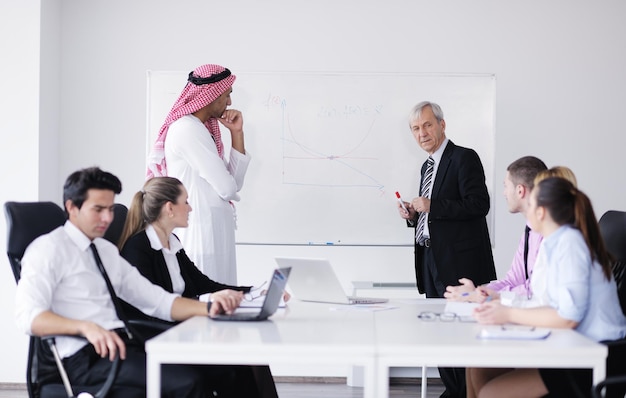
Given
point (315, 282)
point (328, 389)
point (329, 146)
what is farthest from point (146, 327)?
point (329, 146)

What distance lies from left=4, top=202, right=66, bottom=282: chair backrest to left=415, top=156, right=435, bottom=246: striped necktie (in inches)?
78.3

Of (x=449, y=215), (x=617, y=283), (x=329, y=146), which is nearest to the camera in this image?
(x=617, y=283)

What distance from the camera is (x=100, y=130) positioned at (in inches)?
210

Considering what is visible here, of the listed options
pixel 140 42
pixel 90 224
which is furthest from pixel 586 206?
pixel 140 42

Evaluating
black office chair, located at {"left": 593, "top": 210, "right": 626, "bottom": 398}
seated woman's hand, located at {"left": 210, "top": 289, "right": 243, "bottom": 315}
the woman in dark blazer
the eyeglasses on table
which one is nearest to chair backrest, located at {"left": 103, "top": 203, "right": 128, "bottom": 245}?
the woman in dark blazer

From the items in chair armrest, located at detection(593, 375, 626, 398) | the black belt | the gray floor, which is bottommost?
the gray floor

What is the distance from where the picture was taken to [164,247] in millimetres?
3229

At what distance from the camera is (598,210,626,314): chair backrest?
2920mm

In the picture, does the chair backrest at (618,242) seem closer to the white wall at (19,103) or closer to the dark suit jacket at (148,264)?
the dark suit jacket at (148,264)

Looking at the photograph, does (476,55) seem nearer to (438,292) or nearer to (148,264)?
(438,292)

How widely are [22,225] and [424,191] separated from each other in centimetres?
226

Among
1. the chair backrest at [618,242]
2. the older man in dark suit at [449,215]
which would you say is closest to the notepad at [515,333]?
the chair backrest at [618,242]

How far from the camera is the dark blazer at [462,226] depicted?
163 inches

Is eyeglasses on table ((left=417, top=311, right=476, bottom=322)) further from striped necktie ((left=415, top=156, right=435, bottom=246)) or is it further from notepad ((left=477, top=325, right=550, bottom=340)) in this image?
striped necktie ((left=415, top=156, right=435, bottom=246))
